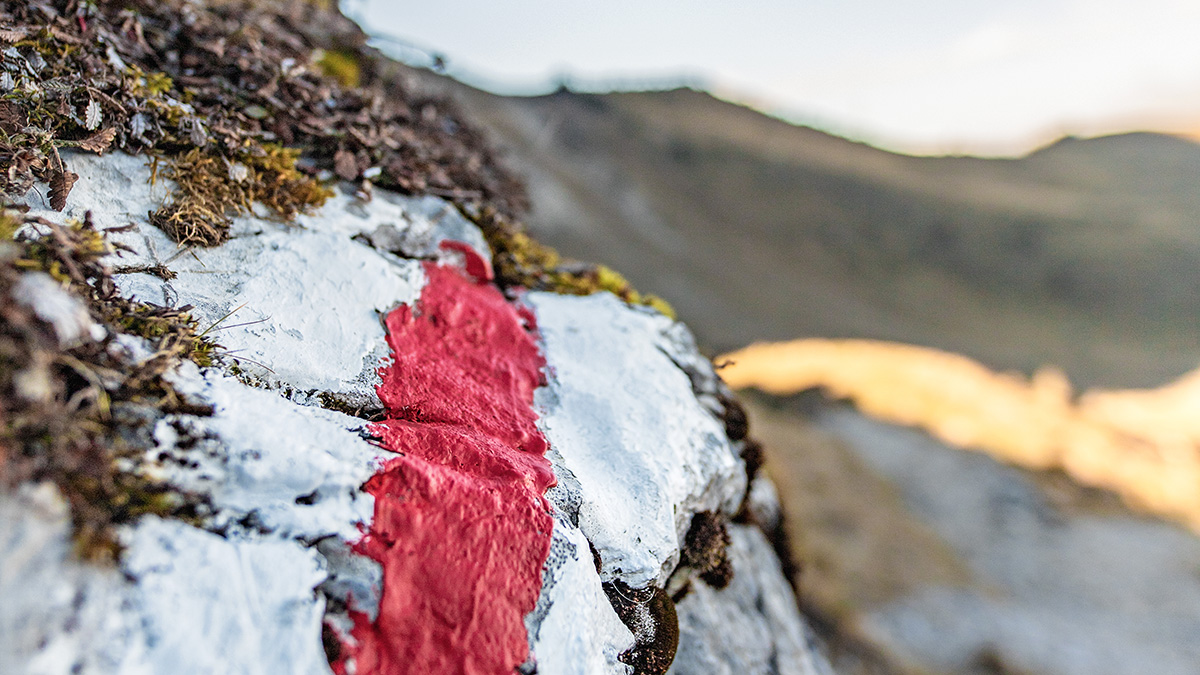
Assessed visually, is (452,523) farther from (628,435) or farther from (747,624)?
(747,624)

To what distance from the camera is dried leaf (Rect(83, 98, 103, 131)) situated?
10.3ft

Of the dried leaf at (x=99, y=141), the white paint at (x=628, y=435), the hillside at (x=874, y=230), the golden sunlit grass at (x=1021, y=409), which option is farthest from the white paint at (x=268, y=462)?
the hillside at (x=874, y=230)

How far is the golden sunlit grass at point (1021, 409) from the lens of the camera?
1266 cm

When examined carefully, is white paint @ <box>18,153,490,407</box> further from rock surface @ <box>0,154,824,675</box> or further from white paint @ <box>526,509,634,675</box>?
white paint @ <box>526,509,634,675</box>

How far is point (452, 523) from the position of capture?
7.72ft

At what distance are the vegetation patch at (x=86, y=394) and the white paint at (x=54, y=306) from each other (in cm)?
1

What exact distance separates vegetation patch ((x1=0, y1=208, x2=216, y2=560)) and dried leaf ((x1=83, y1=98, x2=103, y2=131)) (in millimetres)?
1176

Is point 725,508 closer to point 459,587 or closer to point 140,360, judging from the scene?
point 459,587

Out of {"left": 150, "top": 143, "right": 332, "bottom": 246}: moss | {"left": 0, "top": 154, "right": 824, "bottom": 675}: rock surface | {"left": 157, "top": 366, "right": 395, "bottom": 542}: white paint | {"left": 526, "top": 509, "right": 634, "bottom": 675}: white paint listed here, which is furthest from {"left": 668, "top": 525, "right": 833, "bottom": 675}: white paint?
{"left": 150, "top": 143, "right": 332, "bottom": 246}: moss

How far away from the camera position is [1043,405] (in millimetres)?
15023

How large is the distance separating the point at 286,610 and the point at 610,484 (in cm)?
171

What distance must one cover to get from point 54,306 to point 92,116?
2.26 meters

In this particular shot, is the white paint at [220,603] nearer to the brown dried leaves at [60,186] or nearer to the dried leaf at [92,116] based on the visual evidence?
the brown dried leaves at [60,186]

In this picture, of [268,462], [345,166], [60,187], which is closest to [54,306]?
[268,462]
